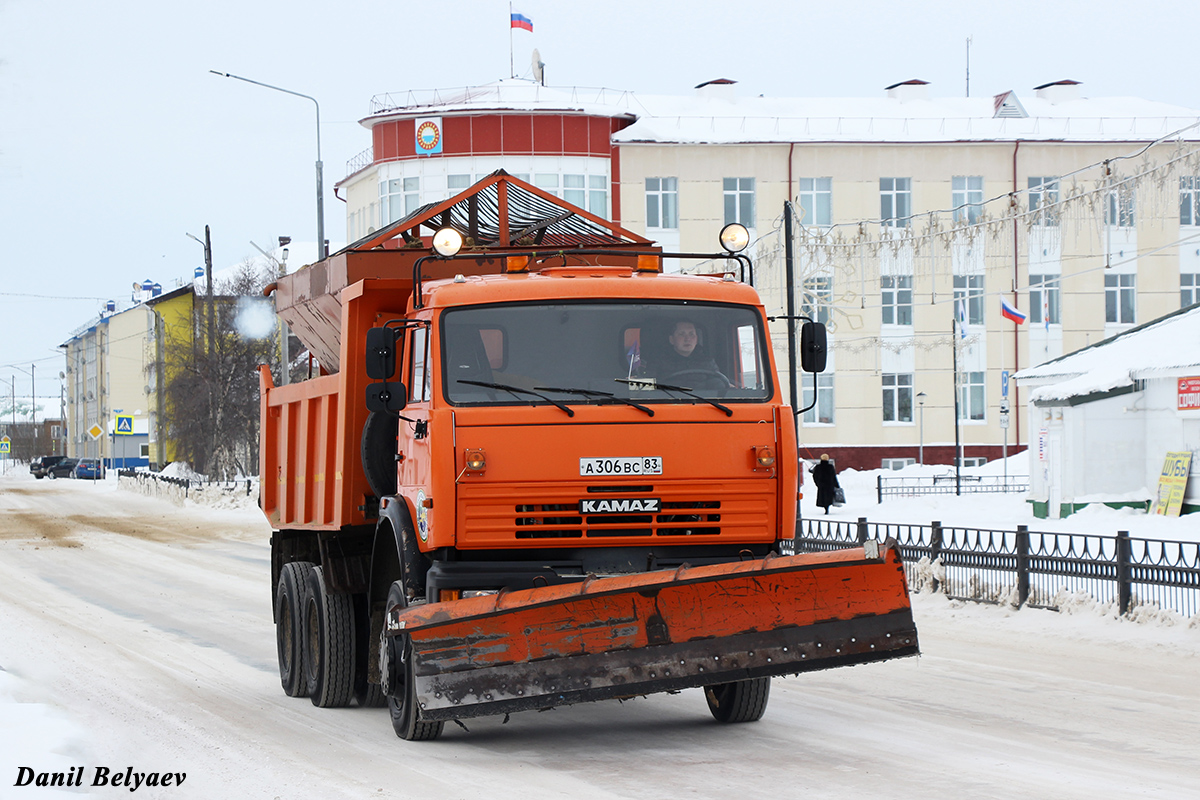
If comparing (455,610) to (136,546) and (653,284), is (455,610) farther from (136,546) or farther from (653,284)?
(136,546)

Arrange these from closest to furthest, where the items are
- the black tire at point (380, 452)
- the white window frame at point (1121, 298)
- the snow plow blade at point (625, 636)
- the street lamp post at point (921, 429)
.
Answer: the snow plow blade at point (625, 636) → the black tire at point (380, 452) → the street lamp post at point (921, 429) → the white window frame at point (1121, 298)

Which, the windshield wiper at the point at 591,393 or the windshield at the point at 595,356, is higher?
the windshield at the point at 595,356

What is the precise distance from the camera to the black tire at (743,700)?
935 centimetres

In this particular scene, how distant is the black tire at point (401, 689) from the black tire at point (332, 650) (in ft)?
4.88

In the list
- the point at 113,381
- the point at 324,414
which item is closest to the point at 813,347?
the point at 324,414

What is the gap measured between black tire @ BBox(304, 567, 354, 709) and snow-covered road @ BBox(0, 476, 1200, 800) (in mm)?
169

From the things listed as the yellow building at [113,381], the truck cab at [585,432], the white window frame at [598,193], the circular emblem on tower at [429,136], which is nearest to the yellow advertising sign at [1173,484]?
the truck cab at [585,432]

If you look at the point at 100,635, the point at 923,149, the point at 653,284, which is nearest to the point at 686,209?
the point at 923,149

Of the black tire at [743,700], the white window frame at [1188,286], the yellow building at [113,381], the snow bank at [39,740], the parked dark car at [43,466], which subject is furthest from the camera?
the yellow building at [113,381]

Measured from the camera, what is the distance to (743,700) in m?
9.38

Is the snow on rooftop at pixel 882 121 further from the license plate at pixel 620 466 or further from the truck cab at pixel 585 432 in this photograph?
the license plate at pixel 620 466

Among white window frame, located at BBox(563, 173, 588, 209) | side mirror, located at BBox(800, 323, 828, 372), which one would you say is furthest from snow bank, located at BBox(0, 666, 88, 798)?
white window frame, located at BBox(563, 173, 588, 209)

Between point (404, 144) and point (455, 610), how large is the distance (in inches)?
1907

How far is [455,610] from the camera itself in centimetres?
794
